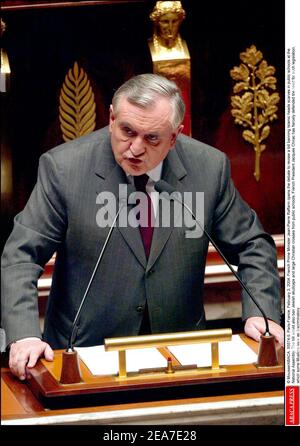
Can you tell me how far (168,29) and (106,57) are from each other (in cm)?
20

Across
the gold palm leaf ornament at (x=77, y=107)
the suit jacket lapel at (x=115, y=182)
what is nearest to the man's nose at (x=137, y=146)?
the suit jacket lapel at (x=115, y=182)

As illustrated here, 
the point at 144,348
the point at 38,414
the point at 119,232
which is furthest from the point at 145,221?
the point at 38,414

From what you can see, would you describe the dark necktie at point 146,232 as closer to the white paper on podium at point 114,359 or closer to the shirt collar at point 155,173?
the shirt collar at point 155,173

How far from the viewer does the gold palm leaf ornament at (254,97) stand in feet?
13.4

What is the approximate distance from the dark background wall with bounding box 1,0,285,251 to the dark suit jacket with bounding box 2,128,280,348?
0.41 metres

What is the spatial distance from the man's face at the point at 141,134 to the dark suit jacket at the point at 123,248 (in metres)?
0.08

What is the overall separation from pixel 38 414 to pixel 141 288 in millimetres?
552

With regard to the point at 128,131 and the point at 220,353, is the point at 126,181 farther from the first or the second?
the point at 220,353

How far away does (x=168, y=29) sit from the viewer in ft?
13.1

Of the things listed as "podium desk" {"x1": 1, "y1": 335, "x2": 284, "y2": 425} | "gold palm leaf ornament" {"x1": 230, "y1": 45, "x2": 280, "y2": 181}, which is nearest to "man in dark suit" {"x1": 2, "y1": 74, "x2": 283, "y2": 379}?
"podium desk" {"x1": 1, "y1": 335, "x2": 284, "y2": 425}

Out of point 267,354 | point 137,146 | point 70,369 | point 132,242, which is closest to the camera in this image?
point 70,369

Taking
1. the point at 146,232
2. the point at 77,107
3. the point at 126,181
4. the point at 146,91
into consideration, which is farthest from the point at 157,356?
the point at 77,107

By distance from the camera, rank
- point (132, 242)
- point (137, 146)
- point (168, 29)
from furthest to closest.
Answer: point (168, 29)
point (132, 242)
point (137, 146)

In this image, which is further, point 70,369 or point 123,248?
point 123,248
